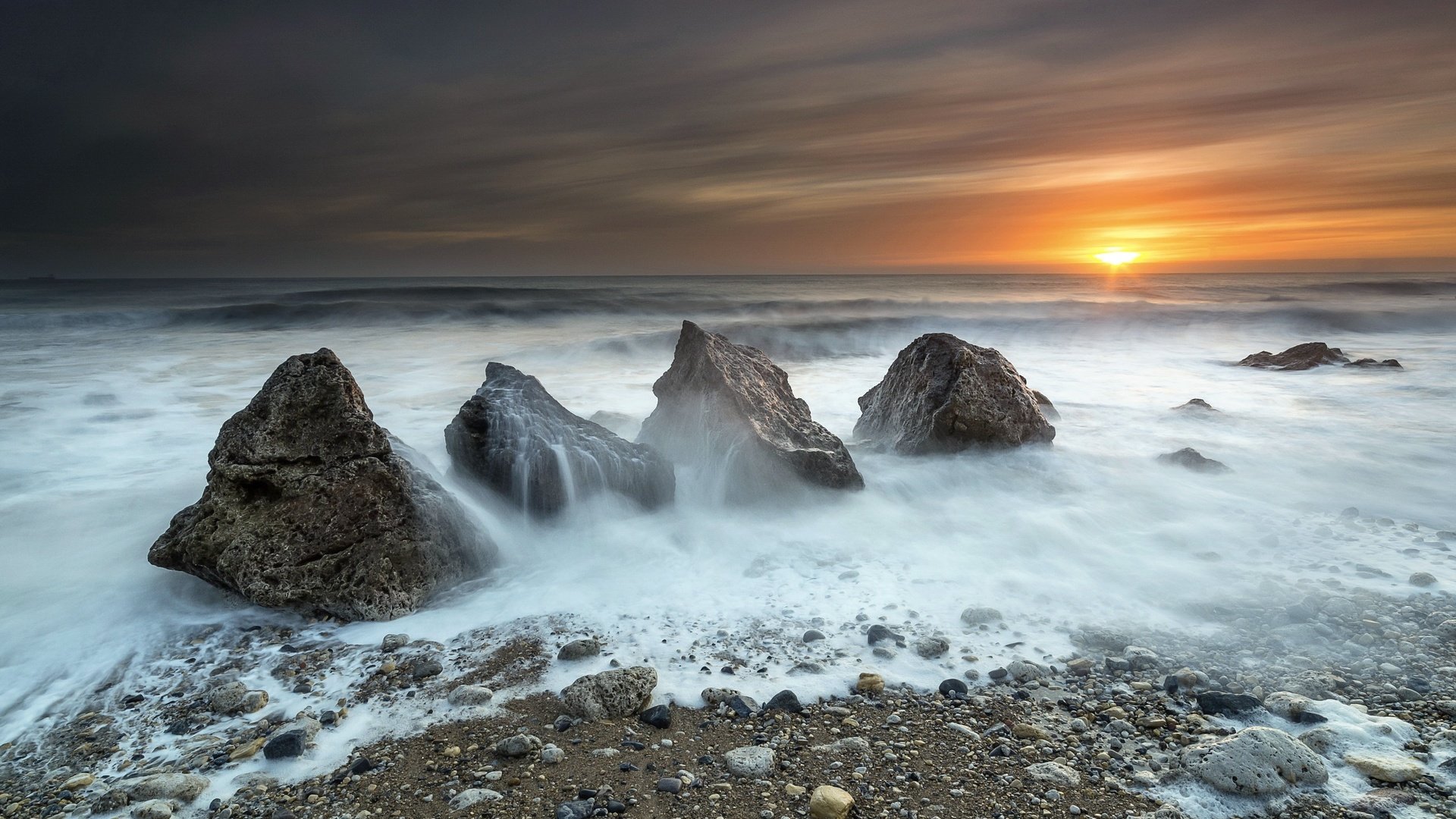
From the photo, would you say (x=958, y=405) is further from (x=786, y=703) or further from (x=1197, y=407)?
(x=1197, y=407)

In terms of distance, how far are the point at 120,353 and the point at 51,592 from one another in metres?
20.9

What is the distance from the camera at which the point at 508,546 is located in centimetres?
530

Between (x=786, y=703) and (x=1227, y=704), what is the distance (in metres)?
1.89

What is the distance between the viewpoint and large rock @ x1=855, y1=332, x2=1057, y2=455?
23.7 feet

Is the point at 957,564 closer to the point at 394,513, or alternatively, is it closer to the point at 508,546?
the point at 508,546

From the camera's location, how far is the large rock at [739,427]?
6195 mm

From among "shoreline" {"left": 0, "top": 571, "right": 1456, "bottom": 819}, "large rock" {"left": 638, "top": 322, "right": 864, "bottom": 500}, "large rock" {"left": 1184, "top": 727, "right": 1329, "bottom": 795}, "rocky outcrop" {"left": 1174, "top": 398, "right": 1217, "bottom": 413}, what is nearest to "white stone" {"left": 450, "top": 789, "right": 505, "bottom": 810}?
"shoreline" {"left": 0, "top": 571, "right": 1456, "bottom": 819}

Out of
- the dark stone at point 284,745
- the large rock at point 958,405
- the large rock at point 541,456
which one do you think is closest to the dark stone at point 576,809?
the dark stone at point 284,745

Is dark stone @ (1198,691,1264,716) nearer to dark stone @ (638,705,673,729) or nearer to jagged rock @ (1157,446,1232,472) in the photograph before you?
dark stone @ (638,705,673,729)

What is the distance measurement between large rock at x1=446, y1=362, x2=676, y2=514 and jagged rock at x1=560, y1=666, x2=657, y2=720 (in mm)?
2521

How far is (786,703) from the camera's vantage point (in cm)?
329

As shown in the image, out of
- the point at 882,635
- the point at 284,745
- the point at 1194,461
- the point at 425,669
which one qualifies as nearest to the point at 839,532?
the point at 882,635

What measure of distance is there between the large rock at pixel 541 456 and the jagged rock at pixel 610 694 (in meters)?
2.52

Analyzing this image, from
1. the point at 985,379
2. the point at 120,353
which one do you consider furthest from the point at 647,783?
the point at 120,353
